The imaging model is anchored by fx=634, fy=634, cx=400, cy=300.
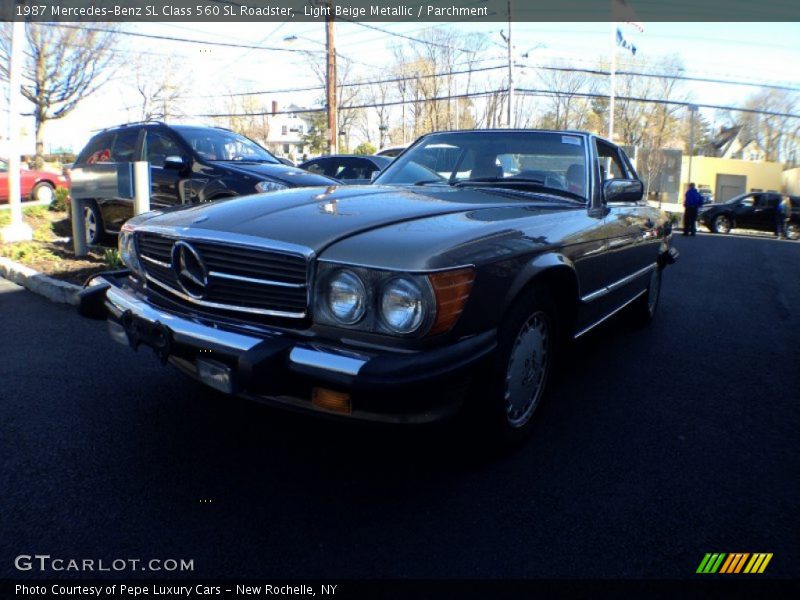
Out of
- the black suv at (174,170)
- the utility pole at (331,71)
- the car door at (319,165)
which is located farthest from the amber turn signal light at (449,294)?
the utility pole at (331,71)

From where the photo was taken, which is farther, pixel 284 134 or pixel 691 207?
pixel 284 134

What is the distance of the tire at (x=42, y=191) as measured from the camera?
18344 mm

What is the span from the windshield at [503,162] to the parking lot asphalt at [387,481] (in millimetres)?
1340

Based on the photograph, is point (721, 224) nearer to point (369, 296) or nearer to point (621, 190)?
point (621, 190)

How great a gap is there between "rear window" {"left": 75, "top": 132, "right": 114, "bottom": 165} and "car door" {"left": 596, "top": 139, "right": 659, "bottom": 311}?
599 centimetres

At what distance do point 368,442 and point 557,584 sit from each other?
123 cm

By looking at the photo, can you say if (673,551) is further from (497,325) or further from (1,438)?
(1,438)

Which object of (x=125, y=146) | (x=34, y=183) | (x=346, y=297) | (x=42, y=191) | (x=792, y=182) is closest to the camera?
(x=346, y=297)

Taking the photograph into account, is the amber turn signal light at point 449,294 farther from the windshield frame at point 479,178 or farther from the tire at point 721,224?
the tire at point 721,224

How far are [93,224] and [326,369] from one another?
652cm

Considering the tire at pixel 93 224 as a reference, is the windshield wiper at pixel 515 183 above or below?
above

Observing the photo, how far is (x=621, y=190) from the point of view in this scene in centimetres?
399

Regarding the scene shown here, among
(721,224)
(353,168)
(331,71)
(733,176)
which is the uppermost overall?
(331,71)

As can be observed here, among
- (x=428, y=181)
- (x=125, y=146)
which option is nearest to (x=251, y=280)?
(x=428, y=181)
